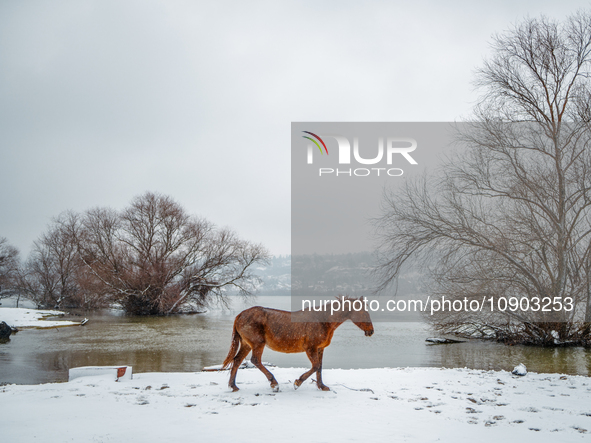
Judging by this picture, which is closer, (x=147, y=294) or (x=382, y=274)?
(x=382, y=274)

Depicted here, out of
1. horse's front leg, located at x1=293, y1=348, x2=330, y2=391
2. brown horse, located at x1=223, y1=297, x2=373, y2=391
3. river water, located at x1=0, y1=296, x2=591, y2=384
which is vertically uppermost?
brown horse, located at x1=223, y1=297, x2=373, y2=391

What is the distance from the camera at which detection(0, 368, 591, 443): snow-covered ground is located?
177 inches

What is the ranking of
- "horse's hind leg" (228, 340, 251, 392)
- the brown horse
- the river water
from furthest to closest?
the river water, "horse's hind leg" (228, 340, 251, 392), the brown horse

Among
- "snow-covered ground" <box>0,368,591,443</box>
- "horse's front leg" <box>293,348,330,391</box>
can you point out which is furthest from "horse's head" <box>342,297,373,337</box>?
"snow-covered ground" <box>0,368,591,443</box>

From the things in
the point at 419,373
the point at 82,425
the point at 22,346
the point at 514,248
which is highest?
the point at 514,248

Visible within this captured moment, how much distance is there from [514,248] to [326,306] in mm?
11563

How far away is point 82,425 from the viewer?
4.65 m

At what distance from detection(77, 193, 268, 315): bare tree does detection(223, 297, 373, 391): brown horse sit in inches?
1298

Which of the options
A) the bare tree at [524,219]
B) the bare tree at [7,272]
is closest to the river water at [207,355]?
the bare tree at [524,219]

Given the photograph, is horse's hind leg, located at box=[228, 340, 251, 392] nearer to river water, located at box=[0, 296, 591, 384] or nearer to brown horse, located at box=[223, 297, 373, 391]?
brown horse, located at box=[223, 297, 373, 391]

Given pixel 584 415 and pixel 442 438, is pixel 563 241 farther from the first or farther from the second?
pixel 442 438

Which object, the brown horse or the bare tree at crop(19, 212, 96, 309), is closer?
the brown horse

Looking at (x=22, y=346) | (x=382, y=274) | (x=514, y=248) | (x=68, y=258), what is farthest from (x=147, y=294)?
(x=514, y=248)

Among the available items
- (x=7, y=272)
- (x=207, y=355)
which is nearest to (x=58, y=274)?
(x=7, y=272)
